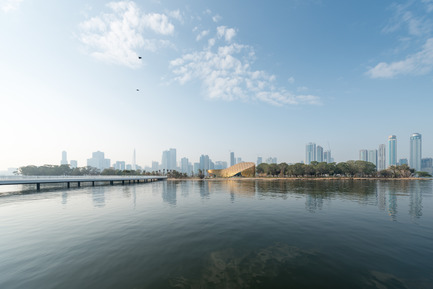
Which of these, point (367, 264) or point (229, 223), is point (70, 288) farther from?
point (367, 264)

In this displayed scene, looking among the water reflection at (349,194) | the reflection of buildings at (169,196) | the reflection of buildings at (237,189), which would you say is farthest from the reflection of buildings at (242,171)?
the reflection of buildings at (169,196)

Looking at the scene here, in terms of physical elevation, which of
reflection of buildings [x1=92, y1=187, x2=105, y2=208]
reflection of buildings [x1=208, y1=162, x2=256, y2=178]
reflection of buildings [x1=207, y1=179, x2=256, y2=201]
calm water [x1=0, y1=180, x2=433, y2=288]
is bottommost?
reflection of buildings [x1=208, y1=162, x2=256, y2=178]

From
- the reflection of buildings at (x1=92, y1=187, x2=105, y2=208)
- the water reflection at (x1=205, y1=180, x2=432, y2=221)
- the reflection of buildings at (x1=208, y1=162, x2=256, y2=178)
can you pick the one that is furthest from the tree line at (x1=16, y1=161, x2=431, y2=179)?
the reflection of buildings at (x1=92, y1=187, x2=105, y2=208)

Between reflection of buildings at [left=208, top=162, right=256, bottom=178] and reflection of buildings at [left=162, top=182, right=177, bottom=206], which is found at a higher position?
reflection of buildings at [left=162, top=182, right=177, bottom=206]

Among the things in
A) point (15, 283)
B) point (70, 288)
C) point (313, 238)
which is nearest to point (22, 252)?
point (15, 283)

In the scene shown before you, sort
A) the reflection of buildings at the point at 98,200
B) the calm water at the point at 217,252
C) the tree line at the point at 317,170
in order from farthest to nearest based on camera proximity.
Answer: the tree line at the point at 317,170
the reflection of buildings at the point at 98,200
the calm water at the point at 217,252

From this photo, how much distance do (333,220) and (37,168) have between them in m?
215

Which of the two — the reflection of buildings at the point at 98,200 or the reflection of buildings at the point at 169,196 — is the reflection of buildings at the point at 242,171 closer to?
the reflection of buildings at the point at 169,196

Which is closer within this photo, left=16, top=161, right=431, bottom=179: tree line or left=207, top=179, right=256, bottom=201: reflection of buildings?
A: left=207, top=179, right=256, bottom=201: reflection of buildings

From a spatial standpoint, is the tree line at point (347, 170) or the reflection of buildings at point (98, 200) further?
the tree line at point (347, 170)

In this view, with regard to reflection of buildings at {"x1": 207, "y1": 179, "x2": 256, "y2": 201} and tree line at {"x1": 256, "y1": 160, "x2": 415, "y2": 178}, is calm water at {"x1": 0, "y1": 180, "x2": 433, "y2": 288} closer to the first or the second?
reflection of buildings at {"x1": 207, "y1": 179, "x2": 256, "y2": 201}

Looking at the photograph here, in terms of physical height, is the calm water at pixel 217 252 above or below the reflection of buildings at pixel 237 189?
above

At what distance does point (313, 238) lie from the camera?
14648 millimetres

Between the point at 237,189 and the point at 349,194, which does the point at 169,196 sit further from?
the point at 349,194
